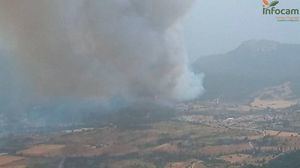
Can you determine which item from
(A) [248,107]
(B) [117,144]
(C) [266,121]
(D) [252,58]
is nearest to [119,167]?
(B) [117,144]

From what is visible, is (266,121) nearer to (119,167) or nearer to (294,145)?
(294,145)

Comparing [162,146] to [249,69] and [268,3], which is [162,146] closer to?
[268,3]

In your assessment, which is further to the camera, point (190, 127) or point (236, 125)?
point (236, 125)

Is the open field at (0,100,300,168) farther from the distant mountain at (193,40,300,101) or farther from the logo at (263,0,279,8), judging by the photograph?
the distant mountain at (193,40,300,101)

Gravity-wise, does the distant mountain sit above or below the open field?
above

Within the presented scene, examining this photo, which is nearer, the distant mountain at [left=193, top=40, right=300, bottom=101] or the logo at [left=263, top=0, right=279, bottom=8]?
the logo at [left=263, top=0, right=279, bottom=8]

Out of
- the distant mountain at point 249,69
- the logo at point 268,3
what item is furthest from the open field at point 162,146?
the distant mountain at point 249,69

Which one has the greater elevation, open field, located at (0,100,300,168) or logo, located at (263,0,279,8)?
logo, located at (263,0,279,8)

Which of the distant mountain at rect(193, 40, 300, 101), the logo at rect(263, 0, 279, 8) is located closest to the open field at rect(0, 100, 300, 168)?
the logo at rect(263, 0, 279, 8)
